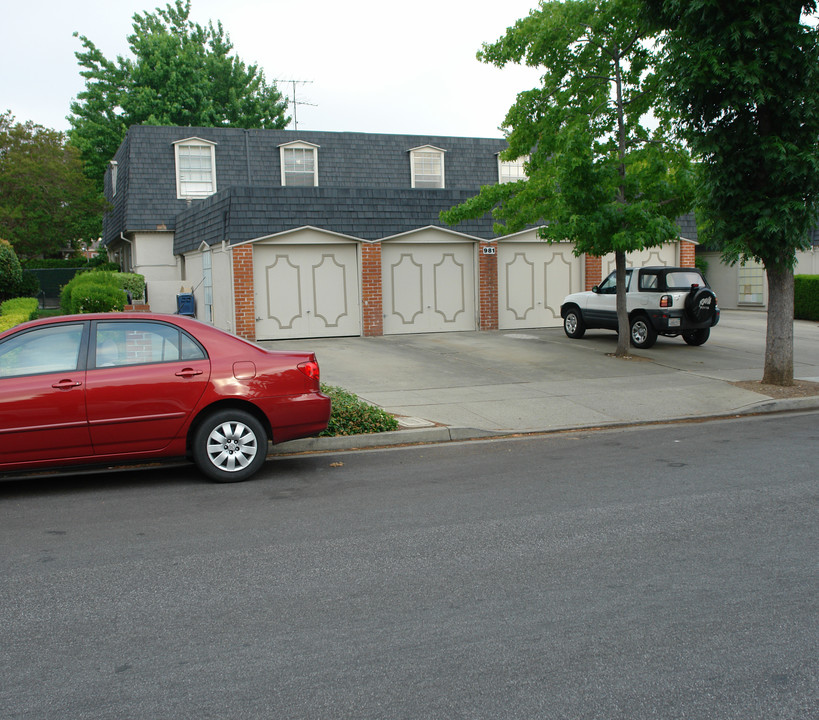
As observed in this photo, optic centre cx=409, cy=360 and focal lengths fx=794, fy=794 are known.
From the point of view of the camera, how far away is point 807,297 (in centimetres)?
2309

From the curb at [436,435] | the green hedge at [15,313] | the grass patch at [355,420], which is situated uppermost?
the green hedge at [15,313]

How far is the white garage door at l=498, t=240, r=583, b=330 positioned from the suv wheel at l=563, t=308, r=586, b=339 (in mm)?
2032

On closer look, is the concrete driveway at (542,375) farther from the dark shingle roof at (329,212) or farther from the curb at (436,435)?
the dark shingle roof at (329,212)

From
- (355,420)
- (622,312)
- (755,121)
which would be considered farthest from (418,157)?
(355,420)

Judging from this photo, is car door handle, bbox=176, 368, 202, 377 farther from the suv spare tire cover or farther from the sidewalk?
the suv spare tire cover

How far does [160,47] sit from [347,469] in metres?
41.3

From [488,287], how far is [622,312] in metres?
Result: 5.24

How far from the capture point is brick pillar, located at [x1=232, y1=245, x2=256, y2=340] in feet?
60.5

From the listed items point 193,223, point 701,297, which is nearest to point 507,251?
point 701,297

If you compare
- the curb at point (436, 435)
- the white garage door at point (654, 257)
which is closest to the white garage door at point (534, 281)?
the white garage door at point (654, 257)

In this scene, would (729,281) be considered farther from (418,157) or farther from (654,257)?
(418,157)

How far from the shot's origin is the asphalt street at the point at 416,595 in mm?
3379

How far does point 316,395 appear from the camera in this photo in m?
7.62

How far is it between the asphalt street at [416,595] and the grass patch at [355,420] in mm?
1565
